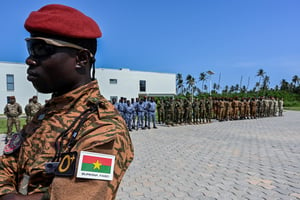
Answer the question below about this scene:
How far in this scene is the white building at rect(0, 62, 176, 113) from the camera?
2853 cm

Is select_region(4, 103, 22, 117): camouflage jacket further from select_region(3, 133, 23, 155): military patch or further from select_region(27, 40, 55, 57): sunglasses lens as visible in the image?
select_region(27, 40, 55, 57): sunglasses lens

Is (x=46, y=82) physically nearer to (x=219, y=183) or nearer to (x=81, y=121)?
(x=81, y=121)

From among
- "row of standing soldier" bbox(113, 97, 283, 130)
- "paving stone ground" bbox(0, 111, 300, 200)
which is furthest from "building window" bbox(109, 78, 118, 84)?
"paving stone ground" bbox(0, 111, 300, 200)

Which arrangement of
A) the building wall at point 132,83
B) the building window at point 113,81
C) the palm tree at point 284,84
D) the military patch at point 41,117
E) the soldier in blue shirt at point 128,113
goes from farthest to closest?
1. the palm tree at point 284,84
2. the building window at point 113,81
3. the building wall at point 132,83
4. the soldier in blue shirt at point 128,113
5. the military patch at point 41,117

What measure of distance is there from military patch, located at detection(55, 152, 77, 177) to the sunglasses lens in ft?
1.45

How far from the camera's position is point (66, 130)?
1.02 m

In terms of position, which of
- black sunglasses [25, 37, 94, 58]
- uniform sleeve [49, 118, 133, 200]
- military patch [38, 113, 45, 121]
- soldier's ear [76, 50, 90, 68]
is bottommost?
uniform sleeve [49, 118, 133, 200]

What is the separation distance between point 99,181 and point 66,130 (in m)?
0.30

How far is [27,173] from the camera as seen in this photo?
1.04m

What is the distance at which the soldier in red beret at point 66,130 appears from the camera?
82 cm

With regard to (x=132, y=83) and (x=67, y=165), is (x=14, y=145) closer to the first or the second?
(x=67, y=165)

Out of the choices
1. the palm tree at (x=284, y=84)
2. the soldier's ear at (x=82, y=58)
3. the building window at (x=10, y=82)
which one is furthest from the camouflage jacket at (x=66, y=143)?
the palm tree at (x=284, y=84)

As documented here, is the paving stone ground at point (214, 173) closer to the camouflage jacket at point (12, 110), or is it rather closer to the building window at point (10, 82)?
the camouflage jacket at point (12, 110)

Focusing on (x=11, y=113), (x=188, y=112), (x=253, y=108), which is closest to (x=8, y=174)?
(x=11, y=113)
